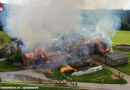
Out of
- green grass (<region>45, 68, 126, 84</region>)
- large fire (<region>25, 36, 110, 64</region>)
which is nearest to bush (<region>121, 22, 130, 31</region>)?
large fire (<region>25, 36, 110, 64</region>)

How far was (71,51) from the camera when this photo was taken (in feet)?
103

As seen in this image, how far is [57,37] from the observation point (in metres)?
34.6

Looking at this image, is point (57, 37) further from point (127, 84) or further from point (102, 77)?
point (127, 84)

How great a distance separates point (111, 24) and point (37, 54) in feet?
88.4

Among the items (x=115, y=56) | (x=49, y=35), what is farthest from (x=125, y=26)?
(x=49, y=35)

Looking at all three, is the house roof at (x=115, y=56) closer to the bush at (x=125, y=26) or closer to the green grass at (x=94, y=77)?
the green grass at (x=94, y=77)

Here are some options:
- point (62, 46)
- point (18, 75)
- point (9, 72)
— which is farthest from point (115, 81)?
point (9, 72)

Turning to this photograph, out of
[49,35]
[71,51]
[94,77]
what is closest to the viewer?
[94,77]

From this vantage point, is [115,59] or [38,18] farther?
[38,18]

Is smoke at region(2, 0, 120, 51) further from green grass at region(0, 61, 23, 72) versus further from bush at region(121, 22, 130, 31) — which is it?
bush at region(121, 22, 130, 31)

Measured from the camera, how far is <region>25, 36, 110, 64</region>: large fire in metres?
28.5

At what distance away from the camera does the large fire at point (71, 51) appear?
93.6ft

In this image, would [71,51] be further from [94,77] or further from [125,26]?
[125,26]

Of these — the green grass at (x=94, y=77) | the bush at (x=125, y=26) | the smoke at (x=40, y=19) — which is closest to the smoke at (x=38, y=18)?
the smoke at (x=40, y=19)
